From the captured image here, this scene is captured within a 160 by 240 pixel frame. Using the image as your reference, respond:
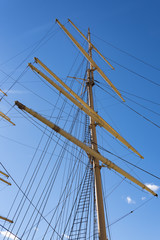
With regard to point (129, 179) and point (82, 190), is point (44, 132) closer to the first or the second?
point (82, 190)

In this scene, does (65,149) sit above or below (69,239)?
above

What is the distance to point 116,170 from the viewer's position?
9.18 m

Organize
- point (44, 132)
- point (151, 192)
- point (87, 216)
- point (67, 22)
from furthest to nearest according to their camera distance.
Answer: point (67, 22) < point (151, 192) < point (44, 132) < point (87, 216)

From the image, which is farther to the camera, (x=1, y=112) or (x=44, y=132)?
(x=1, y=112)

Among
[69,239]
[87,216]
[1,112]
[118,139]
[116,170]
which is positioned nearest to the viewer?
[69,239]

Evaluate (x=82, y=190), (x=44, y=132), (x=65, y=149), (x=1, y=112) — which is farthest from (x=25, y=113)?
(x=1, y=112)

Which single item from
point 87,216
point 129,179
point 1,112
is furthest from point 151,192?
point 1,112

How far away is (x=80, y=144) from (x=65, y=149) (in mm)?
1074

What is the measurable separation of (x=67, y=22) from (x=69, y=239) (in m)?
13.5

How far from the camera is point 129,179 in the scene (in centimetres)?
945

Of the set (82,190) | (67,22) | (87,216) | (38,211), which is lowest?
(38,211)

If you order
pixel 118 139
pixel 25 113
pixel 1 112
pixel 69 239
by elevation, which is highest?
pixel 1 112

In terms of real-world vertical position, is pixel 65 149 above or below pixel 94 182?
above

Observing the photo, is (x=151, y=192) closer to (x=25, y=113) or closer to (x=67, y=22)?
(x=25, y=113)
